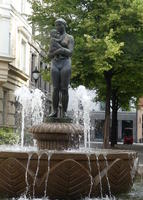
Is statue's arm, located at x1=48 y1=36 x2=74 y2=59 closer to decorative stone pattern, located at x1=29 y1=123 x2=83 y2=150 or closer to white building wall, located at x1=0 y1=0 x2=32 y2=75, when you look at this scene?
decorative stone pattern, located at x1=29 y1=123 x2=83 y2=150

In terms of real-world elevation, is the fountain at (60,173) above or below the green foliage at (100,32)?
below

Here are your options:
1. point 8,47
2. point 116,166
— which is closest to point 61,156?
point 116,166

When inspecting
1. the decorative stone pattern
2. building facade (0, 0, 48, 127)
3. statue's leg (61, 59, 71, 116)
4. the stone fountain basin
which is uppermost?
building facade (0, 0, 48, 127)

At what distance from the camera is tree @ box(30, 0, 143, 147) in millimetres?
23486

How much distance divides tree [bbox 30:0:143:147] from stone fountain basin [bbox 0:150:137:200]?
14145mm

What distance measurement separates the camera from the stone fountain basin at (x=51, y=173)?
8820 millimetres

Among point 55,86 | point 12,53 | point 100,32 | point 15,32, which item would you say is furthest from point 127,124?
point 55,86

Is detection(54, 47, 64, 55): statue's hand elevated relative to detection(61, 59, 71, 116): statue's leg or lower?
elevated

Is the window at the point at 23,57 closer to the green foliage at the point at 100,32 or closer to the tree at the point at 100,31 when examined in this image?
the green foliage at the point at 100,32

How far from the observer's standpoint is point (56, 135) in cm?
1041

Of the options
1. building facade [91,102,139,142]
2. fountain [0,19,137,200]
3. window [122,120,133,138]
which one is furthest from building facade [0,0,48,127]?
window [122,120,133,138]

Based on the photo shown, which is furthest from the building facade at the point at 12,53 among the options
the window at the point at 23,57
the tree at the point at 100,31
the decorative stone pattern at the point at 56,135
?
the decorative stone pattern at the point at 56,135

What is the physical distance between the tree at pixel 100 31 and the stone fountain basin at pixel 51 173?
14.1 metres

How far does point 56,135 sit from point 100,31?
48.6ft
